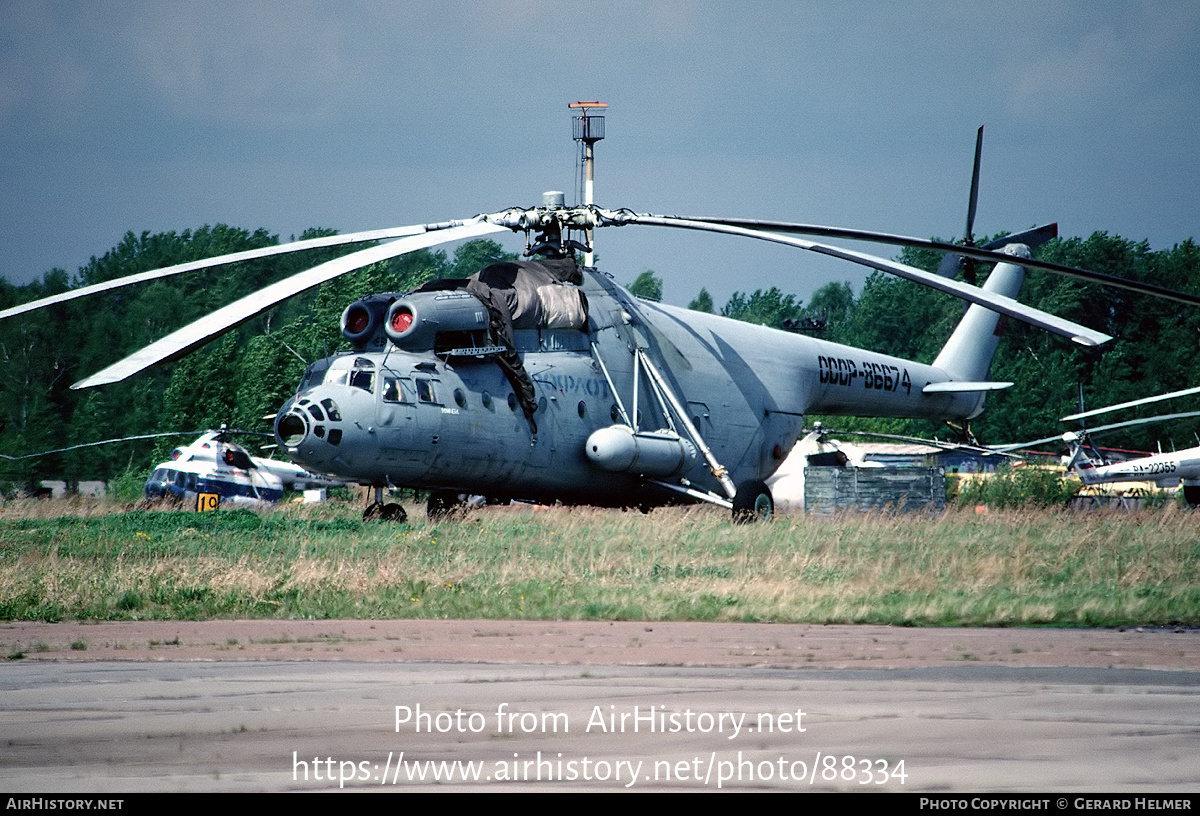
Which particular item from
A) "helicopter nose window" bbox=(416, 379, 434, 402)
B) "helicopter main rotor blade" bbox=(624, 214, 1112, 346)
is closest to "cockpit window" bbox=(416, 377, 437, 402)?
"helicopter nose window" bbox=(416, 379, 434, 402)

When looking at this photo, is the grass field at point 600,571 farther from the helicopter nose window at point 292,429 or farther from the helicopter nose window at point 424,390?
the helicopter nose window at point 424,390

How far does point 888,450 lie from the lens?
5106 centimetres

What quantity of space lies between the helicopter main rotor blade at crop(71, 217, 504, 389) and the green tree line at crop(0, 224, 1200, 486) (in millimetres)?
17299

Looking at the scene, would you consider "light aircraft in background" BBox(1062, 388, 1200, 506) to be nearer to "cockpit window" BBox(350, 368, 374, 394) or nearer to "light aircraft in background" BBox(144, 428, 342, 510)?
"light aircraft in background" BBox(144, 428, 342, 510)

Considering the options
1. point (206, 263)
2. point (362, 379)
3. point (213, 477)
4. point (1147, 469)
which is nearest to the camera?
point (206, 263)

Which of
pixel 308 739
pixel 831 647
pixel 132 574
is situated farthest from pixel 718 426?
pixel 308 739

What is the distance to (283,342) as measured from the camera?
156 feet

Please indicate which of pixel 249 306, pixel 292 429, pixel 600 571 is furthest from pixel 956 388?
pixel 249 306

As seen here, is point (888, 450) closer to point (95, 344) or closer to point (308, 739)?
point (95, 344)

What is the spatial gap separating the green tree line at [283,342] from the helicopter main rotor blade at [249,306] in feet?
56.8

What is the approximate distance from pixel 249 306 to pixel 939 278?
8.80 meters

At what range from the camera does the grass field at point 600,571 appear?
11.0 metres

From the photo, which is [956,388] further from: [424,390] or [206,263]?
[206,263]

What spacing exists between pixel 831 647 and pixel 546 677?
2.42 metres
